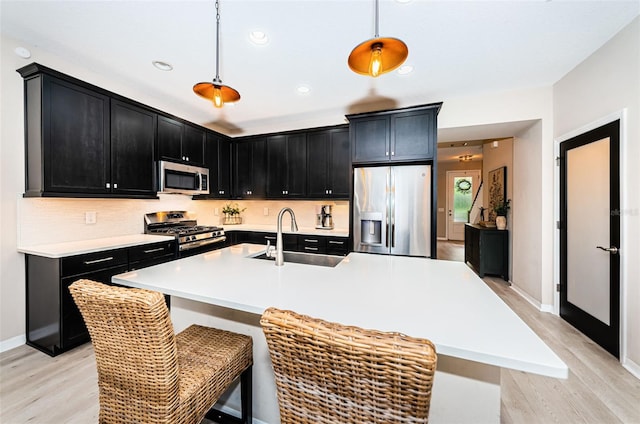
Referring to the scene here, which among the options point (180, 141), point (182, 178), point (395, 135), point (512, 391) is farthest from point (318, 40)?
point (512, 391)

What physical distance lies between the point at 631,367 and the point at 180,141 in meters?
5.18

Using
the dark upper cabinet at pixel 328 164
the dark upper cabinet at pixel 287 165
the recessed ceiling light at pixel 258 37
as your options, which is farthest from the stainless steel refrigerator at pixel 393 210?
the recessed ceiling light at pixel 258 37

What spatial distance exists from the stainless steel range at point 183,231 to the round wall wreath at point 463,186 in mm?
7798

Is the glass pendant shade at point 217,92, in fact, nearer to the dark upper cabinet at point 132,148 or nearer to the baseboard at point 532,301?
the dark upper cabinet at point 132,148

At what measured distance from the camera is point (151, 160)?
320 centimetres

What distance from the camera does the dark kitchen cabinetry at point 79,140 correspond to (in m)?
2.29

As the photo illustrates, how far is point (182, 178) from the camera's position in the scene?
3.55 meters

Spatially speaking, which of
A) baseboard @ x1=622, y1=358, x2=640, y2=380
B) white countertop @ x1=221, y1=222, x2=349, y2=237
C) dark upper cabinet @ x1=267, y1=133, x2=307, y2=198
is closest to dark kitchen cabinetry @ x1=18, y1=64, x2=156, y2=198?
white countertop @ x1=221, y1=222, x2=349, y2=237

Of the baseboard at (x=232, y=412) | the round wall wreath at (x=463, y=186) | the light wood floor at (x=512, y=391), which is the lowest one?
the light wood floor at (x=512, y=391)

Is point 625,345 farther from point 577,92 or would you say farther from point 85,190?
point 85,190

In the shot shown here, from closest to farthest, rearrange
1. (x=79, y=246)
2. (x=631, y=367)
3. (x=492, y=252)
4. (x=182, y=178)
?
(x=631, y=367) < (x=79, y=246) < (x=182, y=178) < (x=492, y=252)

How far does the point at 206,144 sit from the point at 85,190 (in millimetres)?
1803

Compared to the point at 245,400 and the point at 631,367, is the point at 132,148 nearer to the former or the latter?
the point at 245,400

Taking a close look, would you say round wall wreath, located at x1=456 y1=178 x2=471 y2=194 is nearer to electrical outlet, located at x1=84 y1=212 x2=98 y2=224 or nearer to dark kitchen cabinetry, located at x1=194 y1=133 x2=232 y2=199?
dark kitchen cabinetry, located at x1=194 y1=133 x2=232 y2=199
